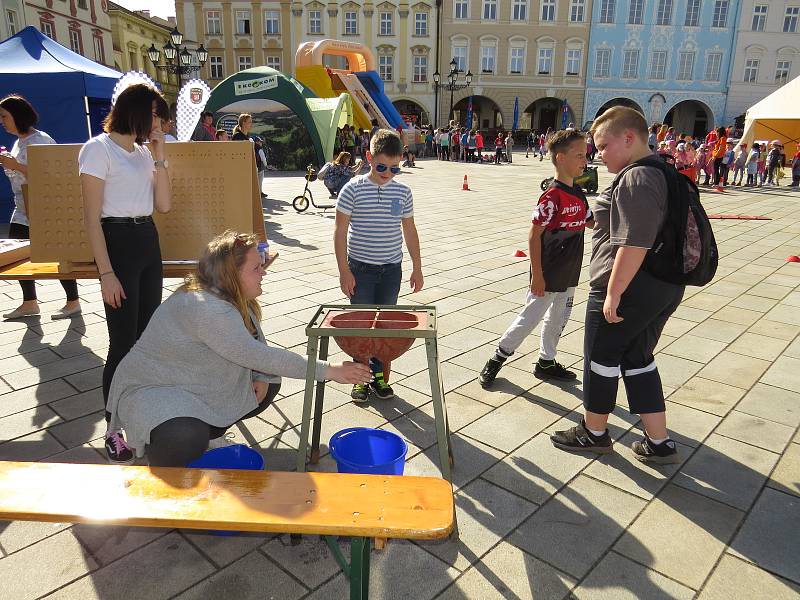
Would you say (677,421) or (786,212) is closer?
(677,421)

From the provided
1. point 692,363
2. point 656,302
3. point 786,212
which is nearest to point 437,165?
point 786,212

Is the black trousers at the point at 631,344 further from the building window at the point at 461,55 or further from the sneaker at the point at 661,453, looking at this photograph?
the building window at the point at 461,55

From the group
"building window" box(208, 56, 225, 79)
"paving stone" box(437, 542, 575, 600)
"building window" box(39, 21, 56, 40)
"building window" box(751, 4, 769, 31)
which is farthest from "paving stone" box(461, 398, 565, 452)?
"building window" box(751, 4, 769, 31)

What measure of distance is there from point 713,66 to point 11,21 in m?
41.2

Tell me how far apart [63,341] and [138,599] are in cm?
319

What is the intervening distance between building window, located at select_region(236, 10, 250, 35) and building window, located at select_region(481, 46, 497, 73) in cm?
1673

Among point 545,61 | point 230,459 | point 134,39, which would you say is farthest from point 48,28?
point 230,459

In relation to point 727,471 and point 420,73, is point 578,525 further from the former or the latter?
point 420,73

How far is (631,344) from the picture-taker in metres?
3.07

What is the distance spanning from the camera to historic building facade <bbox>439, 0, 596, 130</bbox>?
132 ft

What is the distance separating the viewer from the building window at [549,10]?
132 ft

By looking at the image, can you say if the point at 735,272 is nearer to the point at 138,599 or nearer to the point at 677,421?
the point at 677,421

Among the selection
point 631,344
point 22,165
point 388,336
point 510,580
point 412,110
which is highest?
point 412,110

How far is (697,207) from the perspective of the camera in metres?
2.75
